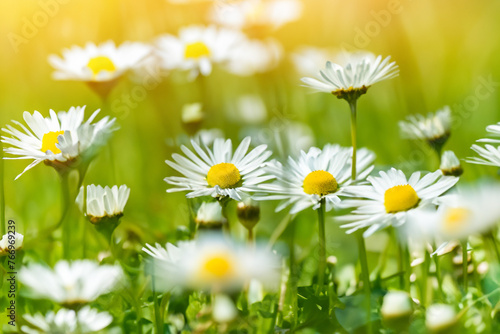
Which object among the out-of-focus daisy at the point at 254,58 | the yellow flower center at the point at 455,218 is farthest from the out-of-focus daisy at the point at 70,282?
the out-of-focus daisy at the point at 254,58

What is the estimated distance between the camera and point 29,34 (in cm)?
189

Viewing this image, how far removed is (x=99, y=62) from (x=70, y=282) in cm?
66

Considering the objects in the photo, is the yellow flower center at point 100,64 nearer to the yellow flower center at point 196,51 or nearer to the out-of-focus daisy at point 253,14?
the yellow flower center at point 196,51

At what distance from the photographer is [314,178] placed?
2.91 feet

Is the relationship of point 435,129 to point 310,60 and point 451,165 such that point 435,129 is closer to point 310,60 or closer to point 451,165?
point 451,165

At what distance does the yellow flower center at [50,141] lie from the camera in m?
0.90

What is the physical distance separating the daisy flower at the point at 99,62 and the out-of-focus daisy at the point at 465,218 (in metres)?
0.70

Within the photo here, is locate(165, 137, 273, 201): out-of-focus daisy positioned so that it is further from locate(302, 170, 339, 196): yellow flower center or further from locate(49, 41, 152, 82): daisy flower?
locate(49, 41, 152, 82): daisy flower

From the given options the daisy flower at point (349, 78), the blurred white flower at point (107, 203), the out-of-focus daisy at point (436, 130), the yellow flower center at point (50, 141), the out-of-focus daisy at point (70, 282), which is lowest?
the out-of-focus daisy at point (70, 282)

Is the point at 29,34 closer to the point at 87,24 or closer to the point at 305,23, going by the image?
the point at 87,24

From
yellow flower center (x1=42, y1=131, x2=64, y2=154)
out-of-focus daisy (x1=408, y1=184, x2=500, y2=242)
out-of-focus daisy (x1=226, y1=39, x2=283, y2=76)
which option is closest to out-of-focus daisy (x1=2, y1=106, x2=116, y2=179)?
yellow flower center (x1=42, y1=131, x2=64, y2=154)

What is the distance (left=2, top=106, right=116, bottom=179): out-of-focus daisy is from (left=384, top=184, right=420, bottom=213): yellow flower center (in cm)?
34

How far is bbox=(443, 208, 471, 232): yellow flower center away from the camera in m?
0.71

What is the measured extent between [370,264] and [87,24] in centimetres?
124
